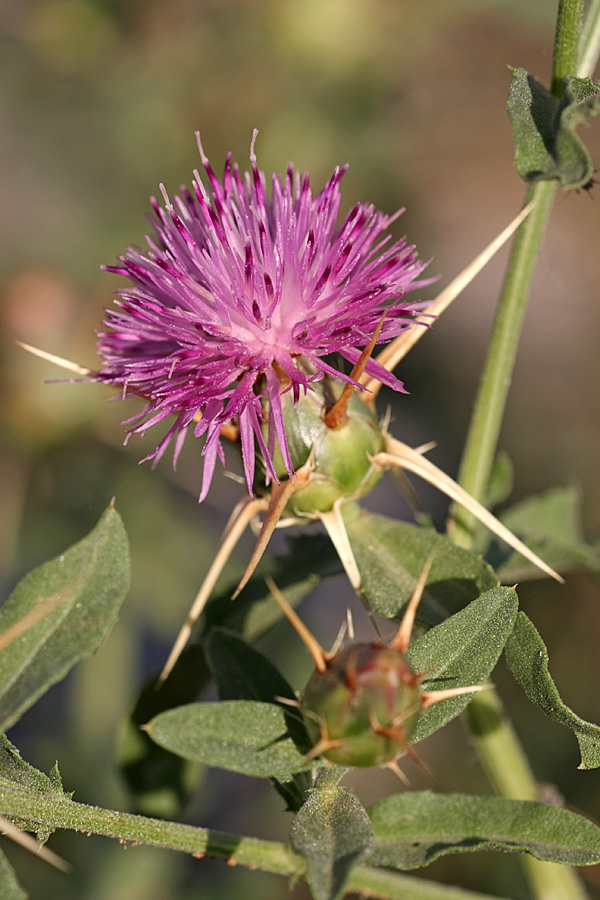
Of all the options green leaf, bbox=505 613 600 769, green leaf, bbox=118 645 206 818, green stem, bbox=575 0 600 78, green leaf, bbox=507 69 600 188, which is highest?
green stem, bbox=575 0 600 78

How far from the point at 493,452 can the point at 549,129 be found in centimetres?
73

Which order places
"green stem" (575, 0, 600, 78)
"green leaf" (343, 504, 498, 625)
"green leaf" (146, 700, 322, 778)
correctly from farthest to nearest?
1. "green stem" (575, 0, 600, 78)
2. "green leaf" (343, 504, 498, 625)
3. "green leaf" (146, 700, 322, 778)

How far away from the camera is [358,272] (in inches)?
69.1

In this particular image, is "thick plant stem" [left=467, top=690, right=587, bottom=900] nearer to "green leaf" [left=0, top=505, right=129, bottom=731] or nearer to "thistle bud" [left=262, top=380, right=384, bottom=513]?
"thistle bud" [left=262, top=380, right=384, bottom=513]

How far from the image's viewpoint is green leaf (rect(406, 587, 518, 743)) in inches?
54.1

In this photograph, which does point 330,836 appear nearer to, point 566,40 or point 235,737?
point 235,737

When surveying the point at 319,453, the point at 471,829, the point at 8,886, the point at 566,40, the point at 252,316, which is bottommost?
the point at 8,886

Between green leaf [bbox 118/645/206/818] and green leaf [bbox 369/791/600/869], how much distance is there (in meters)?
0.65

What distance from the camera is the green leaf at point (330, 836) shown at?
1160mm

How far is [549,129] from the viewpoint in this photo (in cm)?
157

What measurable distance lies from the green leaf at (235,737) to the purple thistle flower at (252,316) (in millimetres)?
437

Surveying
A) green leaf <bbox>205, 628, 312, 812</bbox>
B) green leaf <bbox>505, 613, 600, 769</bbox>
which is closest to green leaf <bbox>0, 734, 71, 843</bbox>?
green leaf <bbox>205, 628, 312, 812</bbox>

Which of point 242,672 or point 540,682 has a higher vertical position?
point 540,682

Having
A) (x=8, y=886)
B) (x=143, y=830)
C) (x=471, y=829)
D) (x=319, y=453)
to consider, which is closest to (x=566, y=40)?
(x=319, y=453)
